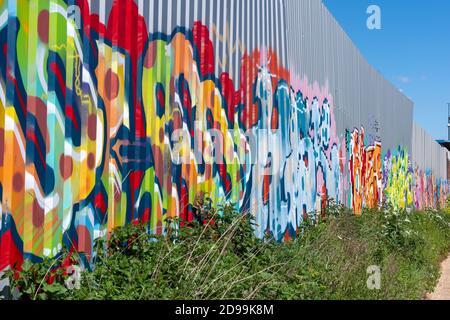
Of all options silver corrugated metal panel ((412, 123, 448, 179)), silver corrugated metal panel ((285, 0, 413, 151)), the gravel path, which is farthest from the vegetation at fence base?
silver corrugated metal panel ((412, 123, 448, 179))

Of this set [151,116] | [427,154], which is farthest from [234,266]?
[427,154]

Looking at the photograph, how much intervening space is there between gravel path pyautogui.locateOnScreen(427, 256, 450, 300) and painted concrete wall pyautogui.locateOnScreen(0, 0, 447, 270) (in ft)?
6.67

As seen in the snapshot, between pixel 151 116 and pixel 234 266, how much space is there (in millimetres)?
1360

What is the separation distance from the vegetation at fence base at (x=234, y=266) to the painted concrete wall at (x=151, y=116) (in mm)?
199

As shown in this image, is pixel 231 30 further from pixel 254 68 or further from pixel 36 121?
pixel 36 121

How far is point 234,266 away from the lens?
5148 millimetres

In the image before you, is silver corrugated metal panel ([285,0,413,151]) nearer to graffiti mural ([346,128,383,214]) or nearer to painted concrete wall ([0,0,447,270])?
painted concrete wall ([0,0,447,270])

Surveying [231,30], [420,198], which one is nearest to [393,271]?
[231,30]

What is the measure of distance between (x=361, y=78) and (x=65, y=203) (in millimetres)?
11504

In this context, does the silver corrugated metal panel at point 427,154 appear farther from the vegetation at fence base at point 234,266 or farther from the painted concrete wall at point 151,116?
the vegetation at fence base at point 234,266

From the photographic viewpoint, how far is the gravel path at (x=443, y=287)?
840cm

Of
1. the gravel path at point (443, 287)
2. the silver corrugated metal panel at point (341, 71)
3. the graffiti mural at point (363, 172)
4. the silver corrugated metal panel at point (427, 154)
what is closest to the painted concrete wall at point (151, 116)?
the silver corrugated metal panel at point (341, 71)

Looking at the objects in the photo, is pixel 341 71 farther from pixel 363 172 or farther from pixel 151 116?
pixel 151 116
